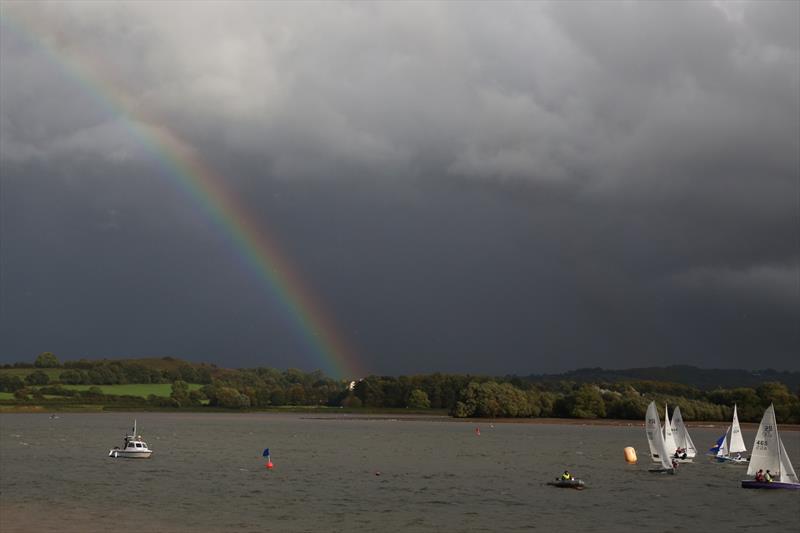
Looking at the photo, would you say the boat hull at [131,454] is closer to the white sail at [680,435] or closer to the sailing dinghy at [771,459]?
the white sail at [680,435]

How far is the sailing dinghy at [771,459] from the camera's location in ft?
307

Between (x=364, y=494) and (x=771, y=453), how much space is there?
43695 millimetres

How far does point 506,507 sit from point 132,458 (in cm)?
6866

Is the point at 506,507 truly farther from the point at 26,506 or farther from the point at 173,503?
the point at 26,506

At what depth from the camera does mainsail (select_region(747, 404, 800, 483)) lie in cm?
9375

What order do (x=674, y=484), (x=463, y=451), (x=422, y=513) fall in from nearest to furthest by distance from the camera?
(x=422, y=513), (x=674, y=484), (x=463, y=451)

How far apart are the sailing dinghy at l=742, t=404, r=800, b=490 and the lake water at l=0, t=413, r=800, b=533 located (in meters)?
1.38

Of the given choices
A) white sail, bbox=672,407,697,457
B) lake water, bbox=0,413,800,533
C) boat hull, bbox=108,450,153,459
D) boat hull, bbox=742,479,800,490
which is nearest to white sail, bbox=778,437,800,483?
boat hull, bbox=742,479,800,490

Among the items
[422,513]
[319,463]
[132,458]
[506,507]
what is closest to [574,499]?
[506,507]

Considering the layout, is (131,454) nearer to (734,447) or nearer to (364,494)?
(364,494)

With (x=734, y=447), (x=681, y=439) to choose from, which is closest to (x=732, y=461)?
(x=734, y=447)

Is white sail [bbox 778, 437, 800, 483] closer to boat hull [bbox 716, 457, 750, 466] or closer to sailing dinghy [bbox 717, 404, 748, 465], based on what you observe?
sailing dinghy [bbox 717, 404, 748, 465]

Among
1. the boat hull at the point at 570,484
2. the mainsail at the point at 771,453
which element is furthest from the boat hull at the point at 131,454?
the mainsail at the point at 771,453

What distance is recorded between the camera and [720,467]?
13438 cm
